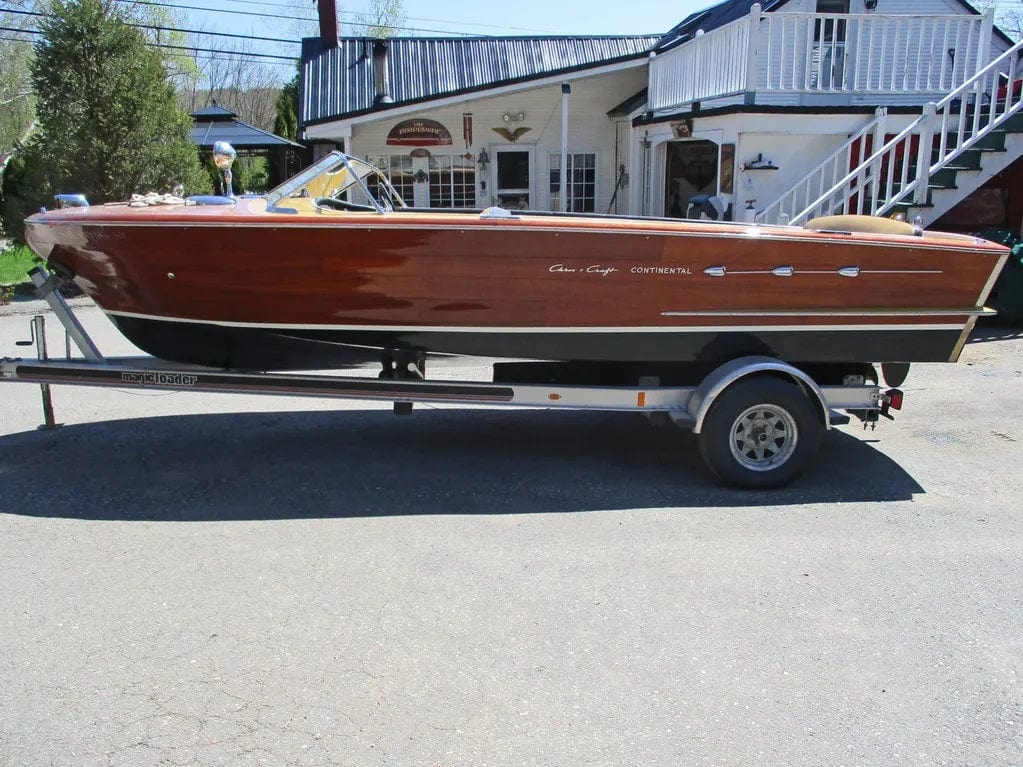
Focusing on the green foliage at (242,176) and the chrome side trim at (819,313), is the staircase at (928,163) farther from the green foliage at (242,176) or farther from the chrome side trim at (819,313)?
the green foliage at (242,176)

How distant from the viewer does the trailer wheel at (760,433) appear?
4.99m

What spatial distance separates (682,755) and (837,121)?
9.92 metres

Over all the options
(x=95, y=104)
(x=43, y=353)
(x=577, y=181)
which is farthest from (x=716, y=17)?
(x=43, y=353)

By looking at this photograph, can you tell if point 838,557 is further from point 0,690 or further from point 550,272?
point 0,690

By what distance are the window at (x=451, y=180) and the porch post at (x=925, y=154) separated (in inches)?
325

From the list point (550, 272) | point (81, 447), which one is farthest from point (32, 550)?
point (550, 272)

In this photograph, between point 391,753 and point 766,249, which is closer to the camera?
point 391,753

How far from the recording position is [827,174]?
11.1 meters

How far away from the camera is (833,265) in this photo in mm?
4953

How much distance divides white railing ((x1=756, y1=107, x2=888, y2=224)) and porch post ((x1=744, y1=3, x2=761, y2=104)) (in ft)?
4.12

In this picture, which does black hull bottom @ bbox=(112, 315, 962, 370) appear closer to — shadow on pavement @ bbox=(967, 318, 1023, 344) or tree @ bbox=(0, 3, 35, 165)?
shadow on pavement @ bbox=(967, 318, 1023, 344)

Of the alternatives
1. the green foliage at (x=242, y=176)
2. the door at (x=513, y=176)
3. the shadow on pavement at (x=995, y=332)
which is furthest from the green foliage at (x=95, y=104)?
the shadow on pavement at (x=995, y=332)

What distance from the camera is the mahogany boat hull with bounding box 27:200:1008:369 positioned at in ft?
15.7

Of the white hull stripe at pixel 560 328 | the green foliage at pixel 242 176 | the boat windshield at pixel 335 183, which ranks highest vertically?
the green foliage at pixel 242 176
